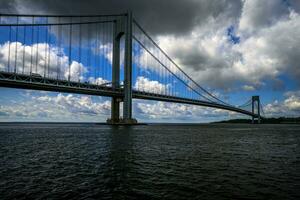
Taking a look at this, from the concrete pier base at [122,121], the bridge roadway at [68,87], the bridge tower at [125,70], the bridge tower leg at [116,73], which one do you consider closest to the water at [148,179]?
the bridge roadway at [68,87]

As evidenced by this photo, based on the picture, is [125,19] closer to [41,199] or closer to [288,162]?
[288,162]

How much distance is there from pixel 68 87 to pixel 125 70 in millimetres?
17119

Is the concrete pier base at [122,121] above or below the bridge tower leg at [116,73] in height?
below

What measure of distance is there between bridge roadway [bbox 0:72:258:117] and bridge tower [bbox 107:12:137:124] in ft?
13.5

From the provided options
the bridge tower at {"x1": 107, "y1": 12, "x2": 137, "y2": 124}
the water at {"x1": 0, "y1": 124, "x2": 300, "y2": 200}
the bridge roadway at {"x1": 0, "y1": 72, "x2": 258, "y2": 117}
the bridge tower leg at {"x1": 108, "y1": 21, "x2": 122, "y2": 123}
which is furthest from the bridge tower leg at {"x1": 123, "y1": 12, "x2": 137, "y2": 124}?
the water at {"x1": 0, "y1": 124, "x2": 300, "y2": 200}

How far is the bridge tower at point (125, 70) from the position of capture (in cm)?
7600

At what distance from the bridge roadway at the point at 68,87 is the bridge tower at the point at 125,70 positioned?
4.12 metres

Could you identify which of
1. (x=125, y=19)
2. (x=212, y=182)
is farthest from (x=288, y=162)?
(x=125, y=19)

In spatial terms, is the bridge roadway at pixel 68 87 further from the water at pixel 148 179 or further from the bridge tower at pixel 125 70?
the water at pixel 148 179

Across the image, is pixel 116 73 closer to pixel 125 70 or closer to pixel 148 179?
pixel 125 70

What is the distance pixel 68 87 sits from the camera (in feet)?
223

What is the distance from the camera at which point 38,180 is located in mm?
11117

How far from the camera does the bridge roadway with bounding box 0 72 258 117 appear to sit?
5906 cm

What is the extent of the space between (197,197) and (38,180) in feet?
21.0
